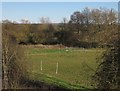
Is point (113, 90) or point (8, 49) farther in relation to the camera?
point (8, 49)

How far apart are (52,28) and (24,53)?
57.6 feet

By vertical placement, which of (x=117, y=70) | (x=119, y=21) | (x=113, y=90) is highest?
(x=119, y=21)

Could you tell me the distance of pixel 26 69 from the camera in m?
4.90

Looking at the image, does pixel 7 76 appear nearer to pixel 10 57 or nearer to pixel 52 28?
pixel 10 57

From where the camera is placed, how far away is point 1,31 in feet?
15.5

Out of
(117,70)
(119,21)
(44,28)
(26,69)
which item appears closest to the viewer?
(117,70)

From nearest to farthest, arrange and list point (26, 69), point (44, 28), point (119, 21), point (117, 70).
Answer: point (117, 70) → point (119, 21) → point (26, 69) → point (44, 28)

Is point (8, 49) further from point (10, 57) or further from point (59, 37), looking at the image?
point (59, 37)

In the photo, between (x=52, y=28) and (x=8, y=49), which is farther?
(x=52, y=28)

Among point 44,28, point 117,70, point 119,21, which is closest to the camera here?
point 117,70

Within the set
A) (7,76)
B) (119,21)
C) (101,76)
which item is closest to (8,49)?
(7,76)

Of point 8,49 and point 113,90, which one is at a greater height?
point 8,49

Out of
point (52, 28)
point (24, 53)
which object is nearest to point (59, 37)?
point (52, 28)

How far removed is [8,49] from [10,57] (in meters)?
0.14
